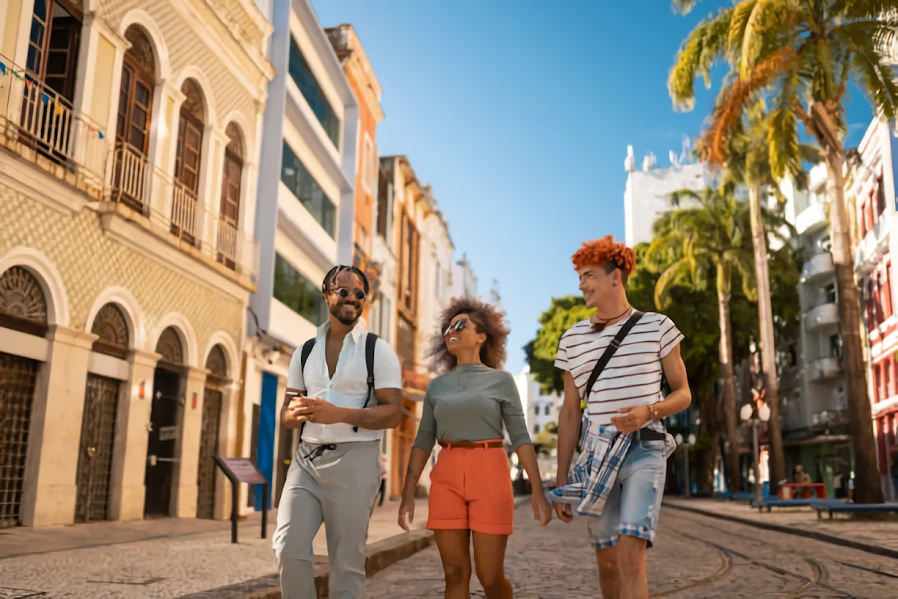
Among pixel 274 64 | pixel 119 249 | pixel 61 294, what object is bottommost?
pixel 61 294

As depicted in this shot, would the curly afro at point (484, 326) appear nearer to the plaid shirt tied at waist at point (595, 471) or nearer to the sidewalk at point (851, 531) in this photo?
the plaid shirt tied at waist at point (595, 471)

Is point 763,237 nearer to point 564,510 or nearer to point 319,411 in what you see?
point 564,510

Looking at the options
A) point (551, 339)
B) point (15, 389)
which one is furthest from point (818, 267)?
point (15, 389)

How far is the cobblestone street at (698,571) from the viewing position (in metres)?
7.98

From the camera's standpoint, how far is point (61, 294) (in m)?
13.0

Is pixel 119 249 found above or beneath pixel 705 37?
beneath

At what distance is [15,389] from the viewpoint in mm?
12195

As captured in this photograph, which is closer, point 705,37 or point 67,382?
point 67,382

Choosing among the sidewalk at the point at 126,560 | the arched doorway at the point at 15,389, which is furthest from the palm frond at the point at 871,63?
the arched doorway at the point at 15,389

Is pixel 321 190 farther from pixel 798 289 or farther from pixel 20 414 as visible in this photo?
pixel 798 289

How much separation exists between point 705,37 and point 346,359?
23248 mm

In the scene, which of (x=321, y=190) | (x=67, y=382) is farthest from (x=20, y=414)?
(x=321, y=190)

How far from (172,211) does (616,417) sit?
1408 cm

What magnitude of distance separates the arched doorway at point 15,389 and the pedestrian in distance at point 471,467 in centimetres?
878
